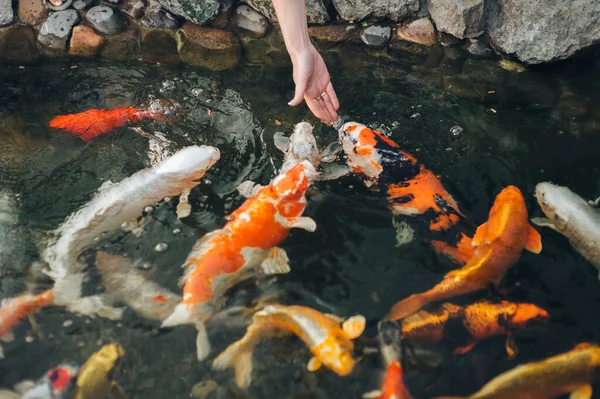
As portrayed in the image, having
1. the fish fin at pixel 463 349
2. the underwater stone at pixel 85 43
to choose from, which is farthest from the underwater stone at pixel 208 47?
the fish fin at pixel 463 349

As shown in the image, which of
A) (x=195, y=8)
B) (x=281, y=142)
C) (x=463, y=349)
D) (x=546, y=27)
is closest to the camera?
(x=463, y=349)

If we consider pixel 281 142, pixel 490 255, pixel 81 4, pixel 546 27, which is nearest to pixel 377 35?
pixel 546 27

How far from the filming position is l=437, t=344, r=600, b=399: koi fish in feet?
10.2

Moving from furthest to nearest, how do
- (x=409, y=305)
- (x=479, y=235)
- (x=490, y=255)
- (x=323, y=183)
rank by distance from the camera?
(x=323, y=183) → (x=479, y=235) → (x=490, y=255) → (x=409, y=305)

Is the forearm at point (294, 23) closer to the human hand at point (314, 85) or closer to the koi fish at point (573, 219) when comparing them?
the human hand at point (314, 85)

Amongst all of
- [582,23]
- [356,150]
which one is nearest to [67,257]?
[356,150]

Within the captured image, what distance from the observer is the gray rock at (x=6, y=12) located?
605cm

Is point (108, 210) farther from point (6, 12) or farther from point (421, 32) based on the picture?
point (421, 32)

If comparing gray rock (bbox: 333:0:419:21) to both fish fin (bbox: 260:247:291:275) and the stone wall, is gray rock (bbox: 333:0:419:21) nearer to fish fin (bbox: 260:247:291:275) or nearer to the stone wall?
the stone wall

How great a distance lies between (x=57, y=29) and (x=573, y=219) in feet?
18.3

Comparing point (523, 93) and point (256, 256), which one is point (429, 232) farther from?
point (523, 93)

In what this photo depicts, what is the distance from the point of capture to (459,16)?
5418mm

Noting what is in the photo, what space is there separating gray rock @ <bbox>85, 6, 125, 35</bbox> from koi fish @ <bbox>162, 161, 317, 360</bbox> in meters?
3.23

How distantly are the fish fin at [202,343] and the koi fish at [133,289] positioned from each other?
0.85ft
